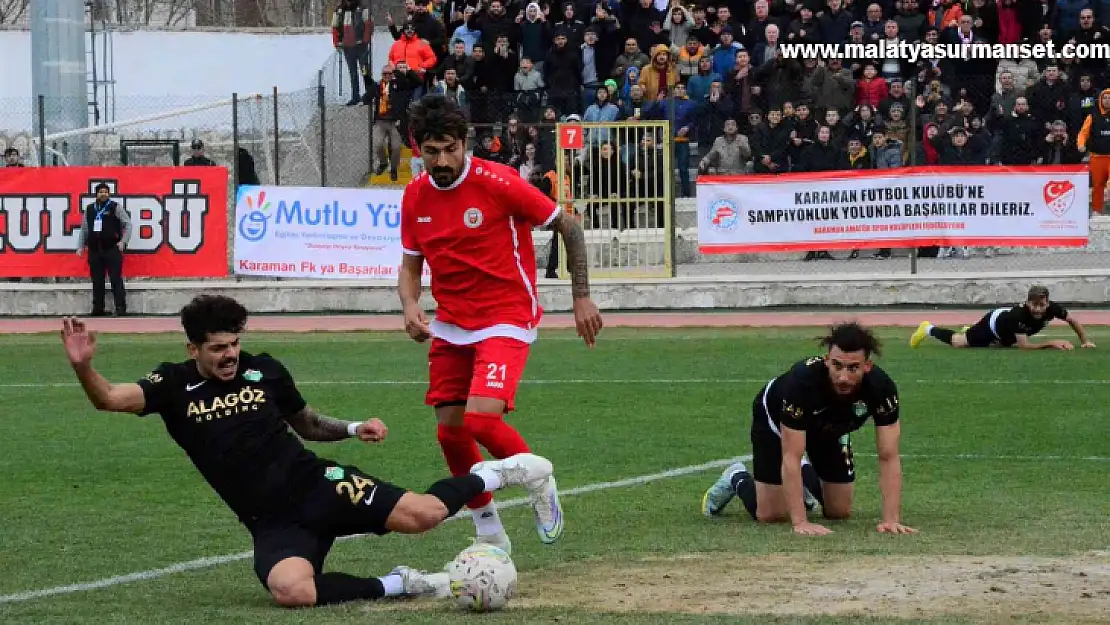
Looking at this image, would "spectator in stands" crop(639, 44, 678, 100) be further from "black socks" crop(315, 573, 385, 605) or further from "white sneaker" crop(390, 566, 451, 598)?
"black socks" crop(315, 573, 385, 605)

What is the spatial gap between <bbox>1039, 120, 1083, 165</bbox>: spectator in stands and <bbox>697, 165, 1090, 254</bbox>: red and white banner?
1.39 m

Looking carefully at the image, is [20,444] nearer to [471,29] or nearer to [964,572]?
[964,572]

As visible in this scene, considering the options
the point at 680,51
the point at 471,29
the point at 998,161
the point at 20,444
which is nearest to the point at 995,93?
the point at 998,161

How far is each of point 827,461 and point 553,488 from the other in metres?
1.87

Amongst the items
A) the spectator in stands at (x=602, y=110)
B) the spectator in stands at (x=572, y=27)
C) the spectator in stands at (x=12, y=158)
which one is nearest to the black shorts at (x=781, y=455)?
the spectator in stands at (x=602, y=110)

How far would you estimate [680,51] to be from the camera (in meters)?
26.1

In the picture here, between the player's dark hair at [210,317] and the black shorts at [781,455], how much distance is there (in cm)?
312

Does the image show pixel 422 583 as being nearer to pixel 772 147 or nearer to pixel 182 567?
pixel 182 567

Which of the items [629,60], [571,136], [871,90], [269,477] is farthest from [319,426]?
[629,60]

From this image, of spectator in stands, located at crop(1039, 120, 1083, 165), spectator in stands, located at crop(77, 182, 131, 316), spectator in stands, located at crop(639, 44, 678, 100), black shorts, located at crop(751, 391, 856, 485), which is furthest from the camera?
spectator in stands, located at crop(639, 44, 678, 100)

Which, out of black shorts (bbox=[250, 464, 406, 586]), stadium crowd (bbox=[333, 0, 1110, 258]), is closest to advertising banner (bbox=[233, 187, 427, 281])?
stadium crowd (bbox=[333, 0, 1110, 258])

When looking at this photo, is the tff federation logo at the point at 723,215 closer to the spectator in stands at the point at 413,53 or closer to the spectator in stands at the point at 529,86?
the spectator in stands at the point at 529,86

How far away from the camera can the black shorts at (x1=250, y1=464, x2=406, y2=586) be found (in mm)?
7156

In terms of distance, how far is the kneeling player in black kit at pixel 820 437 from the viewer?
8.27m
